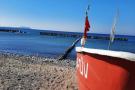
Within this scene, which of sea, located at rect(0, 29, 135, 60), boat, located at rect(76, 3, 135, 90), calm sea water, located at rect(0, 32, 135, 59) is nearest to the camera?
boat, located at rect(76, 3, 135, 90)

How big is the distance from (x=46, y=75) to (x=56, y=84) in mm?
2255

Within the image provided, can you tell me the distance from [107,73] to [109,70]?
0.35ft

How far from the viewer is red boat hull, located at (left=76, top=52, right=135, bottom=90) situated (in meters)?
5.66

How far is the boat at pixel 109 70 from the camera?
18.3ft

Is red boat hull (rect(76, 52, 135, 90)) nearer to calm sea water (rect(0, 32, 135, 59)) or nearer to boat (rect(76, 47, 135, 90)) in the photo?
→ boat (rect(76, 47, 135, 90))

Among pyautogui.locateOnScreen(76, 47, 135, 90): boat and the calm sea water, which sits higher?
pyautogui.locateOnScreen(76, 47, 135, 90): boat

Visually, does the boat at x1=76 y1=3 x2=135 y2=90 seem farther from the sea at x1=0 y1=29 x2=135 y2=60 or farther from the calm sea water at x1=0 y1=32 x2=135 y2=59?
the calm sea water at x1=0 y1=32 x2=135 y2=59

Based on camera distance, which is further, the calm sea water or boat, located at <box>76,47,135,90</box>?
the calm sea water

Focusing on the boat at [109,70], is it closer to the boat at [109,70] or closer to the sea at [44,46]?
the boat at [109,70]

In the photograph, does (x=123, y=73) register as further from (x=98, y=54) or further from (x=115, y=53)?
(x=98, y=54)

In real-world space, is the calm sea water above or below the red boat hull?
below

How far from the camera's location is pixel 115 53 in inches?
224

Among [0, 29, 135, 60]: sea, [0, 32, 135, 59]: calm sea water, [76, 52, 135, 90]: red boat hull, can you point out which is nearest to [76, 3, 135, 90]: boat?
[76, 52, 135, 90]: red boat hull

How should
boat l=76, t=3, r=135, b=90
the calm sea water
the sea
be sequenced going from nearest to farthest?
boat l=76, t=3, r=135, b=90
the sea
the calm sea water
